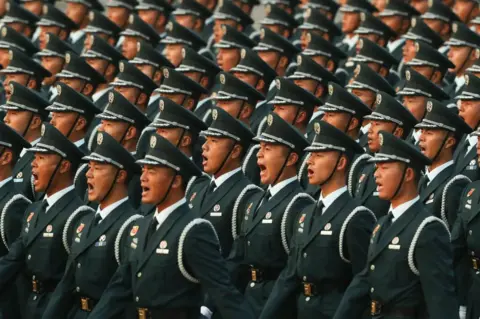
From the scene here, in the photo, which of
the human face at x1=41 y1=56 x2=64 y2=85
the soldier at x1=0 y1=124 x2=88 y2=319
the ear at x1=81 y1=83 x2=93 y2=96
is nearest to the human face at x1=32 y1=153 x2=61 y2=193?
the soldier at x1=0 y1=124 x2=88 y2=319

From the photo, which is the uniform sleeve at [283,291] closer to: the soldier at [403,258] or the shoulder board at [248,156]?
the soldier at [403,258]

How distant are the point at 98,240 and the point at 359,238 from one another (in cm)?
214

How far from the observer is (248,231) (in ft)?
41.0

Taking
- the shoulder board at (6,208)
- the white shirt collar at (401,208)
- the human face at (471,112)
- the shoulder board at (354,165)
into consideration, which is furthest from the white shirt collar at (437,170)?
the shoulder board at (6,208)

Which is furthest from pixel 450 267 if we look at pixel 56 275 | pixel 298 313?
pixel 56 275

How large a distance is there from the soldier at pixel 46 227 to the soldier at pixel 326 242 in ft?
6.49

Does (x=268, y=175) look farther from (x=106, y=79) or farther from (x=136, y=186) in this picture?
(x=106, y=79)

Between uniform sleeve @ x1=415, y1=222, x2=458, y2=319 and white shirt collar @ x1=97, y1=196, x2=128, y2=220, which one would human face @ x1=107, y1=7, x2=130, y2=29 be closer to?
→ white shirt collar @ x1=97, y1=196, x2=128, y2=220

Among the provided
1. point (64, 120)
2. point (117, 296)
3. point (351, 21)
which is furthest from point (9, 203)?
point (351, 21)

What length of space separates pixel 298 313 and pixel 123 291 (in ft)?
4.66

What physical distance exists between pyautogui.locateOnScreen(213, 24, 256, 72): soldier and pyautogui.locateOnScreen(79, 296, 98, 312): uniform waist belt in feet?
21.6

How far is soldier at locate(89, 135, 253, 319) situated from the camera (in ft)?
35.5

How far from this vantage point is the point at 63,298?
11922 millimetres

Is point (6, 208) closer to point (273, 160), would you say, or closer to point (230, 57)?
point (273, 160)
